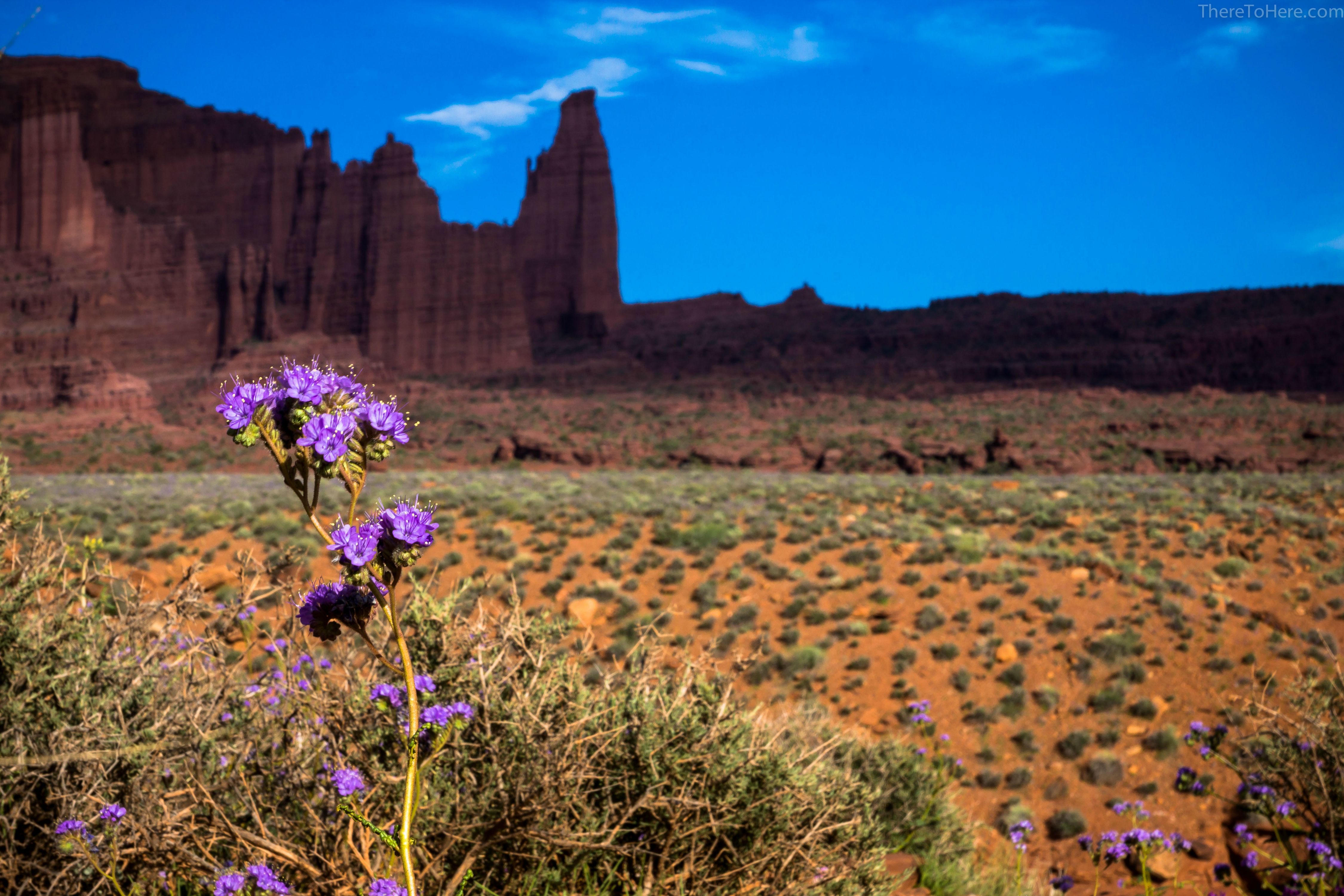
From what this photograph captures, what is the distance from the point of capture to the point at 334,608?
76.4 inches

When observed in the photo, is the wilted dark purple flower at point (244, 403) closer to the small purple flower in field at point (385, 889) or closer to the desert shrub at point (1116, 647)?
the small purple flower in field at point (385, 889)

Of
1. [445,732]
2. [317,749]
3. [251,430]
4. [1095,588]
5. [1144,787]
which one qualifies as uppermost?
[251,430]

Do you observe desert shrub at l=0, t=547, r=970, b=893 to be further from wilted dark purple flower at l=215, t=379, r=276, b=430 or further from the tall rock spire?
the tall rock spire

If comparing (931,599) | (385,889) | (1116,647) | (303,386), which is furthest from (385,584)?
(931,599)

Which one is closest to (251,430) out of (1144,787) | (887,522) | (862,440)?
(1144,787)

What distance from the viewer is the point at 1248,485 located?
24.8 meters

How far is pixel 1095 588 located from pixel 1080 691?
3071 mm

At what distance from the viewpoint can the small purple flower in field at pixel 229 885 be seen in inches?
96.2

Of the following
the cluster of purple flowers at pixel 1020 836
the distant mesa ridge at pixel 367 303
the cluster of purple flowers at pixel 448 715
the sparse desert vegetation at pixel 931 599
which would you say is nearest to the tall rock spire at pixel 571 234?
the distant mesa ridge at pixel 367 303

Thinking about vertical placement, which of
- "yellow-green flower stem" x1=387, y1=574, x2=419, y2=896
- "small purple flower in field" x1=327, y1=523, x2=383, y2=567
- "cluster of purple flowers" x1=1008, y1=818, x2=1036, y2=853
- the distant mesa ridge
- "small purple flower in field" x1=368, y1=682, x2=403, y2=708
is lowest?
"cluster of purple flowers" x1=1008, y1=818, x2=1036, y2=853

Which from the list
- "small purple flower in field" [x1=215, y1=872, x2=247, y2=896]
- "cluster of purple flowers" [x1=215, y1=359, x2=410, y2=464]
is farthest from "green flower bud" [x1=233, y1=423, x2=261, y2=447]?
"small purple flower in field" [x1=215, y1=872, x2=247, y2=896]

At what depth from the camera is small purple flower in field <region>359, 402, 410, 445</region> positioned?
1.95m

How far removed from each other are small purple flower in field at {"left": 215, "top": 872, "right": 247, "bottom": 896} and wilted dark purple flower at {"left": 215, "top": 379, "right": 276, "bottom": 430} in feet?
4.23

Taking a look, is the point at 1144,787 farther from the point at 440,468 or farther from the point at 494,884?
the point at 440,468
